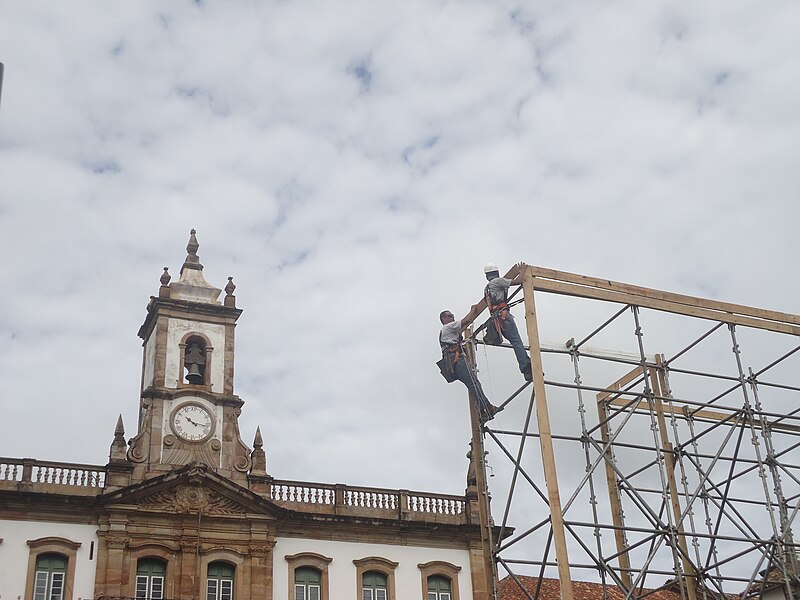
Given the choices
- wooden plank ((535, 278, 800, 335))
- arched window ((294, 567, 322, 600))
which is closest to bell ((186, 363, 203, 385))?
arched window ((294, 567, 322, 600))

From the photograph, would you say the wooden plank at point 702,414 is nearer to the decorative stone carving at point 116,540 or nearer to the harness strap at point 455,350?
the harness strap at point 455,350

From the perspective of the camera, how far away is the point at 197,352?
32.0 metres

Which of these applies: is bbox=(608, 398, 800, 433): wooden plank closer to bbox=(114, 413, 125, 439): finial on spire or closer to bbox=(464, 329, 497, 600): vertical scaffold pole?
bbox=(464, 329, 497, 600): vertical scaffold pole

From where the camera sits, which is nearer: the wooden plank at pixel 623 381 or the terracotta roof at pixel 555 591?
the wooden plank at pixel 623 381

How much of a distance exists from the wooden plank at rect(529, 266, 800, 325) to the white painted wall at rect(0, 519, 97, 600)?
1580cm

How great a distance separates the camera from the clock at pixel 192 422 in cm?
3039

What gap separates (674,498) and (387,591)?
41.0 feet

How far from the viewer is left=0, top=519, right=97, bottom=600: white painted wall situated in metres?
26.5

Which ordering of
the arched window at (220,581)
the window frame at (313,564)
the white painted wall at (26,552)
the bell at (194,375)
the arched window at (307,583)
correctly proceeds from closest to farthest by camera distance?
the white painted wall at (26,552), the arched window at (220,581), the arched window at (307,583), the window frame at (313,564), the bell at (194,375)

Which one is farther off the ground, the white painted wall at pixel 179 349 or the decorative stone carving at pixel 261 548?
the white painted wall at pixel 179 349

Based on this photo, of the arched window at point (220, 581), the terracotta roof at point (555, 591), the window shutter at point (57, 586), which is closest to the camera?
the window shutter at point (57, 586)

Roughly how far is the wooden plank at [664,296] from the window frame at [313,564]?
48.5 feet

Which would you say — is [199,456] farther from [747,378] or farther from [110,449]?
[747,378]

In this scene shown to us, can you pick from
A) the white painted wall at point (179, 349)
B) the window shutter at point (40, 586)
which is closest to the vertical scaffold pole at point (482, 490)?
the window shutter at point (40, 586)
